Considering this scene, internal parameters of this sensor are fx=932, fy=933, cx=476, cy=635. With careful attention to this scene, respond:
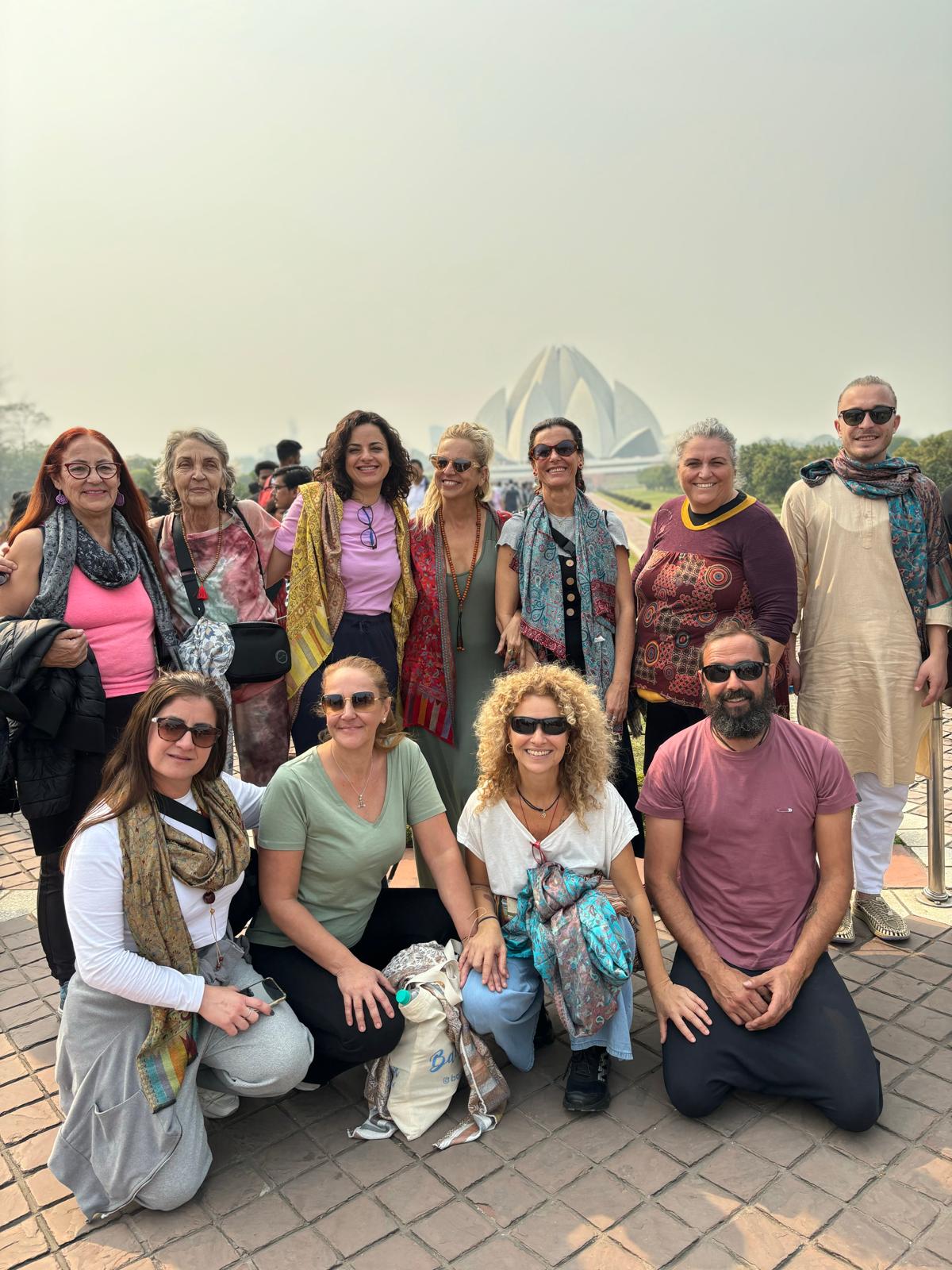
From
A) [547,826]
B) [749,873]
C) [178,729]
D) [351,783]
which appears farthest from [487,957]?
[178,729]

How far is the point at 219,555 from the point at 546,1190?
2.37 metres

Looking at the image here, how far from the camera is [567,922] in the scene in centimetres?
277

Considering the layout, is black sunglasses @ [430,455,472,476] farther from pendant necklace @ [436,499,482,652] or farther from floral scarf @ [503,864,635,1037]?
floral scarf @ [503,864,635,1037]

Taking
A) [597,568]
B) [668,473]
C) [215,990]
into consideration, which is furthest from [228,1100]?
[668,473]

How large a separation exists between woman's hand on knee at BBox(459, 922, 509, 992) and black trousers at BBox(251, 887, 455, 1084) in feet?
0.73

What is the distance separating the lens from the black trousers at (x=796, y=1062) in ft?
8.52

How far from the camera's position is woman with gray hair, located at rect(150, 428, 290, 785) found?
3.44 meters

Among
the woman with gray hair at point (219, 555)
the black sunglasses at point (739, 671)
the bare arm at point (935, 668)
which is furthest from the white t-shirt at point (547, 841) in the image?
the bare arm at point (935, 668)

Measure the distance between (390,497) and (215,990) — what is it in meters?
2.05

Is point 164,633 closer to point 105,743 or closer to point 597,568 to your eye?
point 105,743

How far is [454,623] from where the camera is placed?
3781mm

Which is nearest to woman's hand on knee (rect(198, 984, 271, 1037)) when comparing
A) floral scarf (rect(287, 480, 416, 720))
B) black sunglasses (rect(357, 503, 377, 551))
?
floral scarf (rect(287, 480, 416, 720))

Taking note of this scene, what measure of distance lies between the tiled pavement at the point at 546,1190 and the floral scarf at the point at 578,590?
1454 mm

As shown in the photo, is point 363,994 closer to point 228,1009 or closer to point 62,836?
point 228,1009
